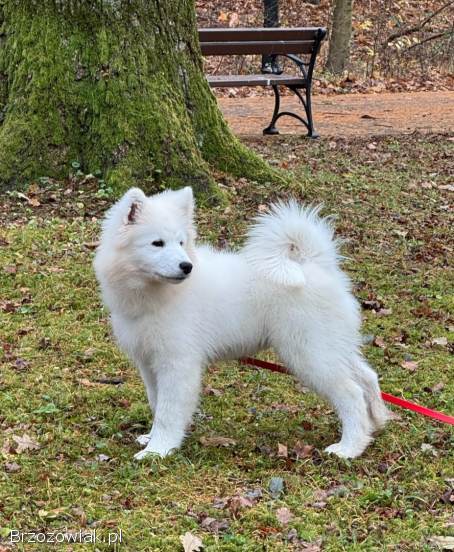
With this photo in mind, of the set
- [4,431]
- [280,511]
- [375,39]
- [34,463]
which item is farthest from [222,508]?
[375,39]

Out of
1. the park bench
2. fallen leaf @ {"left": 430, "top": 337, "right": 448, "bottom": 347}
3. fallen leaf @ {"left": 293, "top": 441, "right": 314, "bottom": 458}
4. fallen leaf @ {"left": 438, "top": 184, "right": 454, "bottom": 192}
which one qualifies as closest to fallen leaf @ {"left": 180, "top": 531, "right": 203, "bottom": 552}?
fallen leaf @ {"left": 293, "top": 441, "right": 314, "bottom": 458}

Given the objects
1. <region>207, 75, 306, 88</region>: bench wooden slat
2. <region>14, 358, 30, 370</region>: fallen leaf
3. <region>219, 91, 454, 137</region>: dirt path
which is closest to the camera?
<region>14, 358, 30, 370</region>: fallen leaf

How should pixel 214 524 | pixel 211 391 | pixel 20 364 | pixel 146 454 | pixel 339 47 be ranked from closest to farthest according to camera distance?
pixel 214 524
pixel 146 454
pixel 211 391
pixel 20 364
pixel 339 47

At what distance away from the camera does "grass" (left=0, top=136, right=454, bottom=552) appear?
3809 mm

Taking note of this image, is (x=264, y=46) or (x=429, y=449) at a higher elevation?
(x=264, y=46)

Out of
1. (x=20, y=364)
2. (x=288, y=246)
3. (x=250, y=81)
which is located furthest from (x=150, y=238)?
(x=250, y=81)

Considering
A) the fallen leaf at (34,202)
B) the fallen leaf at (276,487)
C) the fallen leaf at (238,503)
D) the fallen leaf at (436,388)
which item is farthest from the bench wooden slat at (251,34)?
the fallen leaf at (238,503)

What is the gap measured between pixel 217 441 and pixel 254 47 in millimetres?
9288

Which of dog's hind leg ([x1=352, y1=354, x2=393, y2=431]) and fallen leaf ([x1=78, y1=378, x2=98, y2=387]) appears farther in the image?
fallen leaf ([x1=78, y1=378, x2=98, y2=387])

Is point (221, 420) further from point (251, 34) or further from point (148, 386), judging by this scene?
point (251, 34)

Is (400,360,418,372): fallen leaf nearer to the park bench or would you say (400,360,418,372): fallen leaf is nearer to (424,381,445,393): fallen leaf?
(424,381,445,393): fallen leaf

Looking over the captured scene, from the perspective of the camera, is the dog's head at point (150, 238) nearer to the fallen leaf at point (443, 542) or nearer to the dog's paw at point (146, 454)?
the dog's paw at point (146, 454)

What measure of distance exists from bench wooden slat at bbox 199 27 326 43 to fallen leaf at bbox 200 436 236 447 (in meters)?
8.80

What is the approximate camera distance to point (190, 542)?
361cm
